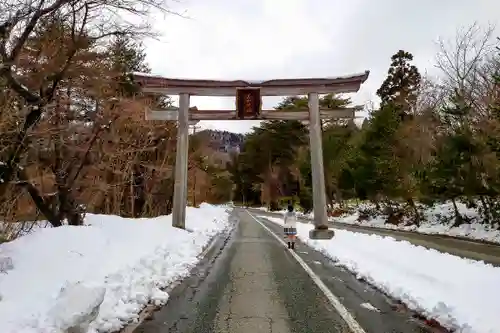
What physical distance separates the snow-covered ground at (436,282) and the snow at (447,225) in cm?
1122

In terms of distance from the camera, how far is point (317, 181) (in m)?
21.4

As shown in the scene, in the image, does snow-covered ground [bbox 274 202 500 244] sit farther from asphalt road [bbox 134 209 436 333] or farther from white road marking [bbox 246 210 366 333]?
asphalt road [bbox 134 209 436 333]

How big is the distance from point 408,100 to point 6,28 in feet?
133

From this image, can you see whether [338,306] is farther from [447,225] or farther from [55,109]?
[447,225]

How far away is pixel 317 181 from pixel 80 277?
1535 centimetres

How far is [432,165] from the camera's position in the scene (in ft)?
88.8

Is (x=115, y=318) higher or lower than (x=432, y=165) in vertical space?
lower

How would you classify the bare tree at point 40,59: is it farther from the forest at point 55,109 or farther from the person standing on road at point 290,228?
the person standing on road at point 290,228

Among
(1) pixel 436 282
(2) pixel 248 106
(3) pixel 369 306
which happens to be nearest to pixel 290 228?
(2) pixel 248 106

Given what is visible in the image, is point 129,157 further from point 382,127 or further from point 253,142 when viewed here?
point 253,142

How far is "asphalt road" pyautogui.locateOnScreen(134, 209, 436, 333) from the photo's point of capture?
19.7 feet

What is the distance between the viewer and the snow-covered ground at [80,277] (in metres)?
5.17

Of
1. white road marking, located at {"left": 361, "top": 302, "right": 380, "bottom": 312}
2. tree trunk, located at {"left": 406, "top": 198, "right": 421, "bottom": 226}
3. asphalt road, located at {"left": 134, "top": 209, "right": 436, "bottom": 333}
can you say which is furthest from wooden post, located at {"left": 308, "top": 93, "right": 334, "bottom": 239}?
tree trunk, located at {"left": 406, "top": 198, "right": 421, "bottom": 226}

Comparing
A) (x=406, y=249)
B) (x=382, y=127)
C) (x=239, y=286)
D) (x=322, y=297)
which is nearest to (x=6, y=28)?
(x=239, y=286)
